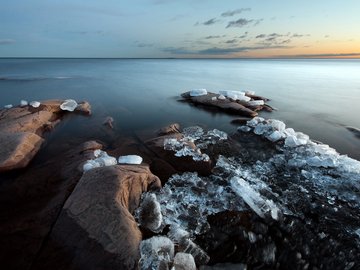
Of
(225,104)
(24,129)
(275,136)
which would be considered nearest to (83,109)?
(24,129)

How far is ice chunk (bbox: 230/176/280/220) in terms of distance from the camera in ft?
18.7

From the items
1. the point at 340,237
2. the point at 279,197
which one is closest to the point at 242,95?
the point at 279,197

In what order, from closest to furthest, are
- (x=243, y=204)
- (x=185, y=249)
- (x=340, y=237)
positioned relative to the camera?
(x=185, y=249), (x=340, y=237), (x=243, y=204)

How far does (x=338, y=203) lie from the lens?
630 centimetres

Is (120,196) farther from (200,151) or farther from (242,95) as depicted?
(242,95)

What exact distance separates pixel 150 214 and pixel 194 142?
485 cm

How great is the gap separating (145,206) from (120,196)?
65 centimetres

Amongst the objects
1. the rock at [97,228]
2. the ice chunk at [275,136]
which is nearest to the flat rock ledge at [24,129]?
the rock at [97,228]

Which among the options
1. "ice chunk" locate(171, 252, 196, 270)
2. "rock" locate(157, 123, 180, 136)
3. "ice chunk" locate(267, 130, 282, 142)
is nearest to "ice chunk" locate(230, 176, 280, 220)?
"ice chunk" locate(171, 252, 196, 270)

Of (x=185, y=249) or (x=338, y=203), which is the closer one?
(x=185, y=249)

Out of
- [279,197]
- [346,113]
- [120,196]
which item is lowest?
[346,113]

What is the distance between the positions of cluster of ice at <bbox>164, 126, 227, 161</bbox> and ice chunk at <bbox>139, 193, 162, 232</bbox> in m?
2.83

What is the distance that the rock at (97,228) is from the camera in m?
4.31

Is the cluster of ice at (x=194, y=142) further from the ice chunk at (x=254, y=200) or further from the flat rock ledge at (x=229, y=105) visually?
the flat rock ledge at (x=229, y=105)
